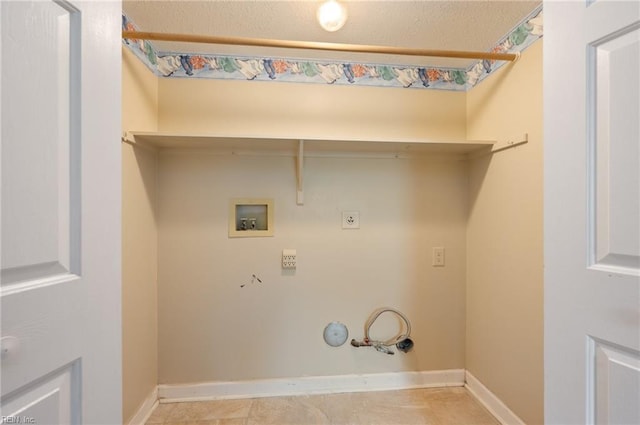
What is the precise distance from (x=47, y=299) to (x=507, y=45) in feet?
7.07

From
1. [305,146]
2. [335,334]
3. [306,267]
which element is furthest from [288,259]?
[305,146]

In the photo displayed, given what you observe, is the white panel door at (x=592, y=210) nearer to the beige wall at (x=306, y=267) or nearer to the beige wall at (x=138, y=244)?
the beige wall at (x=306, y=267)

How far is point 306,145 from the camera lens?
65.3 inches

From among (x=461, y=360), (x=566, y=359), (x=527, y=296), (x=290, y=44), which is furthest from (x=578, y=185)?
(x=461, y=360)

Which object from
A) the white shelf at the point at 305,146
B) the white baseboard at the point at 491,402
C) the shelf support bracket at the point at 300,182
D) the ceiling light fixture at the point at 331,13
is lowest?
the white baseboard at the point at 491,402

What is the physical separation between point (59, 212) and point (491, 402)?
219 cm

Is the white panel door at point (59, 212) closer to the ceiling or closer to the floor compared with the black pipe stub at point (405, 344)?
closer to the ceiling

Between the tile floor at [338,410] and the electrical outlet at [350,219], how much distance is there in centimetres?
108

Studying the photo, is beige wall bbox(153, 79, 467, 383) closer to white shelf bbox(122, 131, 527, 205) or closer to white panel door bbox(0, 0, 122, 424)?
white shelf bbox(122, 131, 527, 205)

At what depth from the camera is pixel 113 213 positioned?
2.21 feet

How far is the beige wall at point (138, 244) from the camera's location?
1.38 meters

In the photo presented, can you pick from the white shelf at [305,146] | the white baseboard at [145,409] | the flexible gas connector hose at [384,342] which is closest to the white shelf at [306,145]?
the white shelf at [305,146]

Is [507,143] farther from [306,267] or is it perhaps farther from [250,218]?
[250,218]

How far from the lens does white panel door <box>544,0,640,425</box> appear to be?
22.3 inches
